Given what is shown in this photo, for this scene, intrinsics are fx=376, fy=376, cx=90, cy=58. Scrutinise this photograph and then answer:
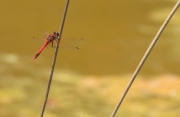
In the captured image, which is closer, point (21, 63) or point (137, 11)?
point (21, 63)

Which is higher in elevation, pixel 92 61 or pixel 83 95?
pixel 92 61

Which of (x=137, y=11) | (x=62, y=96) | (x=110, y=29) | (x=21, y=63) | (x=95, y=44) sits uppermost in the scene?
(x=137, y=11)

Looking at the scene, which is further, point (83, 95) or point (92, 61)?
point (92, 61)

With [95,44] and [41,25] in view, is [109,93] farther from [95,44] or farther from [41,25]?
[41,25]

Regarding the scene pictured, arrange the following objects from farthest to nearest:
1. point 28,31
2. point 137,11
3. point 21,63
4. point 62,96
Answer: point 137,11, point 28,31, point 21,63, point 62,96

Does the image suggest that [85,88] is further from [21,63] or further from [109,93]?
[21,63]

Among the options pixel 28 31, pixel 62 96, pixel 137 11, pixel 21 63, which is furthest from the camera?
pixel 137 11

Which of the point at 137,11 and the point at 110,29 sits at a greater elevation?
the point at 137,11

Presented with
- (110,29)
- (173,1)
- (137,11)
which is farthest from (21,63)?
(173,1)
